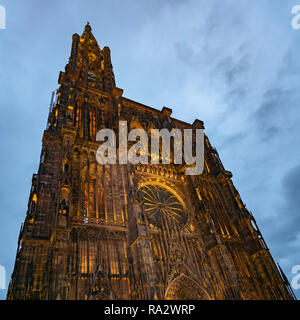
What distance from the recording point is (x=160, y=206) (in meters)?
20.5

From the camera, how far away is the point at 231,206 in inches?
960

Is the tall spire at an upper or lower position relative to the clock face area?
→ upper

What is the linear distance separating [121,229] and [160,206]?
211 inches

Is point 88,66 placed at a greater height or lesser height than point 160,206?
greater

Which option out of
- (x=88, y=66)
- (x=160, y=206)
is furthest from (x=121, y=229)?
(x=88, y=66)

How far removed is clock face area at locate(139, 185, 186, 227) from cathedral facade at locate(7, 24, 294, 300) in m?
0.10

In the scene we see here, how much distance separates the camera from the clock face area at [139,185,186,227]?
19.4 metres

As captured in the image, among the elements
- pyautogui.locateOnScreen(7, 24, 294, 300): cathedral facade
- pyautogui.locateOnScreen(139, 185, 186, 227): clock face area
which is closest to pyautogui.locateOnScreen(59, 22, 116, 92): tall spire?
pyautogui.locateOnScreen(7, 24, 294, 300): cathedral facade

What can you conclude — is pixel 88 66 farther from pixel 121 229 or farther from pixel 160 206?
pixel 121 229

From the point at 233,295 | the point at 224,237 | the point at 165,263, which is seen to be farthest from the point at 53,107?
the point at 233,295

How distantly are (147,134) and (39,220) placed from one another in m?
16.0

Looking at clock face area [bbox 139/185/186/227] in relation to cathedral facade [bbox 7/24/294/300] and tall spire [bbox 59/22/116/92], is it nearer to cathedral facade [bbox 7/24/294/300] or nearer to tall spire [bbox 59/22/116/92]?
cathedral facade [bbox 7/24/294/300]

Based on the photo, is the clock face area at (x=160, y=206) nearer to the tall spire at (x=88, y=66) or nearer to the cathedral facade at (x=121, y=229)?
the cathedral facade at (x=121, y=229)
